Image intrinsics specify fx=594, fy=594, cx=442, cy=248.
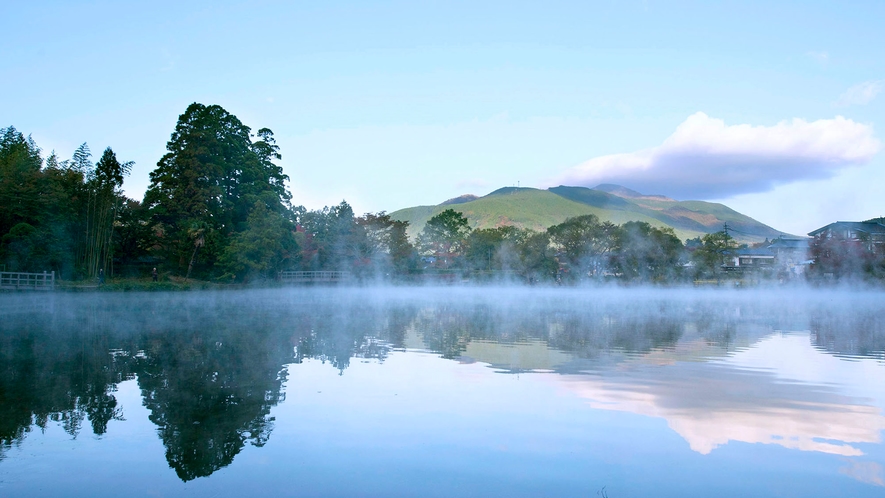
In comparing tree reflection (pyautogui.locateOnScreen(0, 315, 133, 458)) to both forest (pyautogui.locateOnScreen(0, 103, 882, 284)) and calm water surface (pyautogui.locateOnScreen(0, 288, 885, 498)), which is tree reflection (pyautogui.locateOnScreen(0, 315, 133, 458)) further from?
forest (pyautogui.locateOnScreen(0, 103, 882, 284))

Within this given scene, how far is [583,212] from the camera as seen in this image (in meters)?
138

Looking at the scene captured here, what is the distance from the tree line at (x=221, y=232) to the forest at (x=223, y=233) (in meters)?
0.08

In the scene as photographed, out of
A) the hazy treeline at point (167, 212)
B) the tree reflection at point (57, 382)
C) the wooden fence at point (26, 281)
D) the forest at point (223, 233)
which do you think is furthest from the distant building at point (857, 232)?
the wooden fence at point (26, 281)

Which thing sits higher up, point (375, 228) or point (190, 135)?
point (190, 135)

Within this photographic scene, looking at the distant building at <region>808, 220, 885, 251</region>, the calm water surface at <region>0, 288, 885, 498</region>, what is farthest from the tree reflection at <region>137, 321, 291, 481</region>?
the distant building at <region>808, 220, 885, 251</region>

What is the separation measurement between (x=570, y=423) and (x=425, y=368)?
11.5ft

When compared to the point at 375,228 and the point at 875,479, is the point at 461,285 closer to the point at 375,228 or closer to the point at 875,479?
the point at 375,228

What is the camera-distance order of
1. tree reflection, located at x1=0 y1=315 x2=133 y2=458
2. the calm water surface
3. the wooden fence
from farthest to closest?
the wooden fence < tree reflection, located at x1=0 y1=315 x2=133 y2=458 < the calm water surface

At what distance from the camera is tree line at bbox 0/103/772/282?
1217 inches

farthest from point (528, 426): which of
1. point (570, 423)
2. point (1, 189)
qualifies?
point (1, 189)

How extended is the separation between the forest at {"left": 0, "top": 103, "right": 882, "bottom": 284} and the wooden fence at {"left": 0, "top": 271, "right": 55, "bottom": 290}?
1.13 m

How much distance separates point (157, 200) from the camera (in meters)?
37.0

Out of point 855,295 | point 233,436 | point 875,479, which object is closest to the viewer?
point 875,479

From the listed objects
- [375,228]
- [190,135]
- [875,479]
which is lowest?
[875,479]
